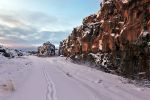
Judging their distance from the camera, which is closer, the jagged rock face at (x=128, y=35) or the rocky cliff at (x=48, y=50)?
the jagged rock face at (x=128, y=35)

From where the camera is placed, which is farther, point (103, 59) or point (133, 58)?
point (103, 59)

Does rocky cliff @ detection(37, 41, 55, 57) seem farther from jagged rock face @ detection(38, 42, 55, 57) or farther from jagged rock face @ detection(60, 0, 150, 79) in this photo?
jagged rock face @ detection(60, 0, 150, 79)

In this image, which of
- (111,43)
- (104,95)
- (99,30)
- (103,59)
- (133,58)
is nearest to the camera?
(104,95)

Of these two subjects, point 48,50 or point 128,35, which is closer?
point 128,35

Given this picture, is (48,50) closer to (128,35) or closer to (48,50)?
(48,50)

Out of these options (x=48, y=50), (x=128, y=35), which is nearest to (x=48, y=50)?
(x=48, y=50)

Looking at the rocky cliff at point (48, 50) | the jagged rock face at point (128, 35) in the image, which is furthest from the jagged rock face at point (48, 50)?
the jagged rock face at point (128, 35)

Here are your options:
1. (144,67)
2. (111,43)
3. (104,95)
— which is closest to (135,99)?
(104,95)

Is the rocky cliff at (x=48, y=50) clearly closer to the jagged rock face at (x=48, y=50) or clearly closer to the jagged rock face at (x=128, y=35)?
the jagged rock face at (x=48, y=50)

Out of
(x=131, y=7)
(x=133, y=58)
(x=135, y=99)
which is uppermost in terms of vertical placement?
(x=131, y=7)

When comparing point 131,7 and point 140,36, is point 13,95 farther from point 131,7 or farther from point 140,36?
point 131,7

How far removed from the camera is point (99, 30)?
42.2 m

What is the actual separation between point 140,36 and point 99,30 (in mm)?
17698

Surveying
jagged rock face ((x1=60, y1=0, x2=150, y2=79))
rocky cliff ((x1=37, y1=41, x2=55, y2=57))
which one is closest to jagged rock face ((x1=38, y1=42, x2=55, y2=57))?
rocky cliff ((x1=37, y1=41, x2=55, y2=57))
